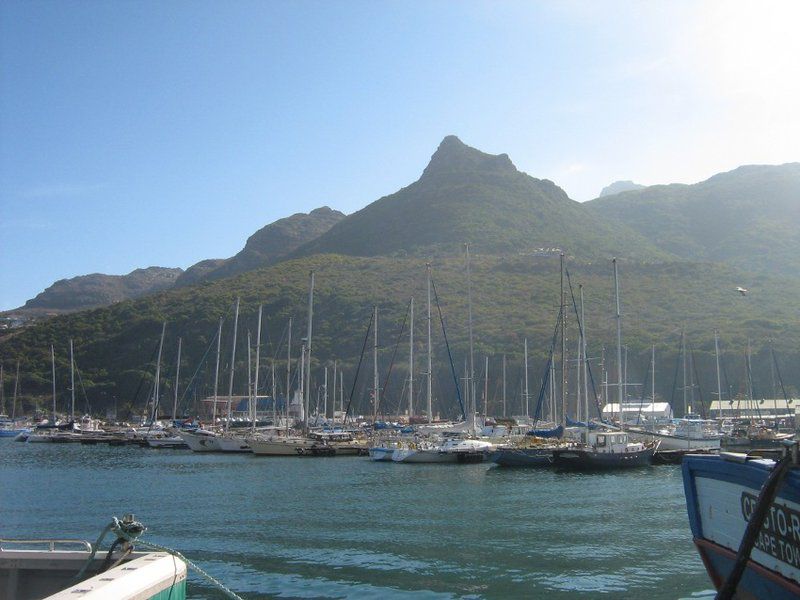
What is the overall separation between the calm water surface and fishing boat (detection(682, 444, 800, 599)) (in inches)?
216

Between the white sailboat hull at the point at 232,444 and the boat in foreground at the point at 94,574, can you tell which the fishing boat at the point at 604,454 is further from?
the boat in foreground at the point at 94,574

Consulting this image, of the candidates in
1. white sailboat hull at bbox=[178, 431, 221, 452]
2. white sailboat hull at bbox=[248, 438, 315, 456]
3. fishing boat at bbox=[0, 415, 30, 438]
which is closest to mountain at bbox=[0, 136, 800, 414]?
fishing boat at bbox=[0, 415, 30, 438]

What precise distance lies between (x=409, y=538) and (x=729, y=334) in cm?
9161

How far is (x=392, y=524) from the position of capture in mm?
28141

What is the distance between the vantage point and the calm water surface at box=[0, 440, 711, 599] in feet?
62.8

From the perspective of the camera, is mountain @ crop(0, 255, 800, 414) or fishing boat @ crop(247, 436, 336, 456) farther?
mountain @ crop(0, 255, 800, 414)

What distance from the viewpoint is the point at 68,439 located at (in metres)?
84.9

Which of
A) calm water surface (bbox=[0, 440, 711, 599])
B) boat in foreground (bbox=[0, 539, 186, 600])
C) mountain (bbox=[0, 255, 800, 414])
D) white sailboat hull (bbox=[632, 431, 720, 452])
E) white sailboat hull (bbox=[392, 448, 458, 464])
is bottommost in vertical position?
calm water surface (bbox=[0, 440, 711, 599])

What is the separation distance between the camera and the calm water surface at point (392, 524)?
62.8 ft

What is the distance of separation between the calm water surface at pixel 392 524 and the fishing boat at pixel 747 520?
5.48 metres

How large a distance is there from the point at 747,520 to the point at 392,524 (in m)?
17.9

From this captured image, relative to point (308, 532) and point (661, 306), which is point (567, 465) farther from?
point (661, 306)

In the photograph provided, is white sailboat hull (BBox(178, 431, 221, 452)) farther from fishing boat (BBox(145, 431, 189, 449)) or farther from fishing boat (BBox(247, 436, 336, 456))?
fishing boat (BBox(247, 436, 336, 456))

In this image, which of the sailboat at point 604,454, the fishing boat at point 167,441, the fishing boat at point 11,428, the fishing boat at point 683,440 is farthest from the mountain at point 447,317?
the sailboat at point 604,454
